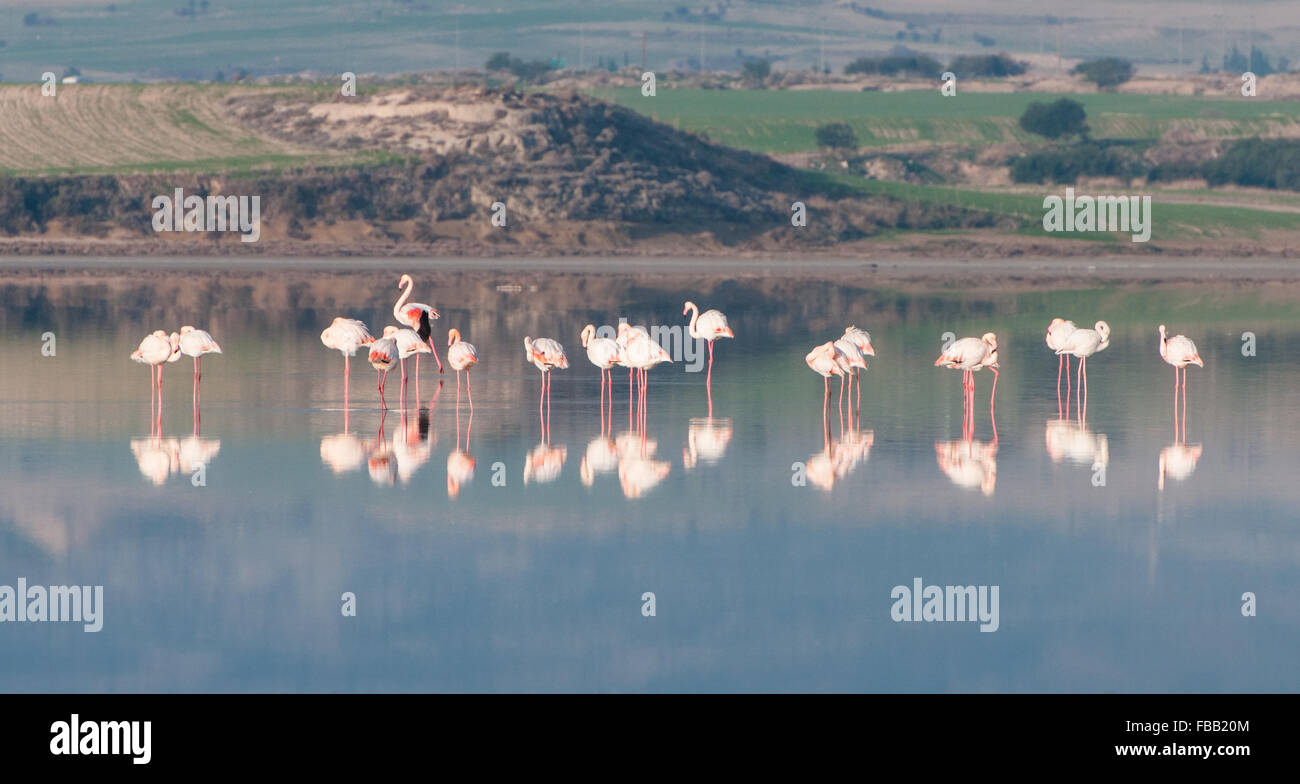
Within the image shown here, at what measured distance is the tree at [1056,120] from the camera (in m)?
114

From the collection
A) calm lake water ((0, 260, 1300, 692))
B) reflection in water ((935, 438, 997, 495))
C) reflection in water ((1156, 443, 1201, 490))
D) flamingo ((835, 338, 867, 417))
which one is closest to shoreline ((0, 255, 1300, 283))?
calm lake water ((0, 260, 1300, 692))

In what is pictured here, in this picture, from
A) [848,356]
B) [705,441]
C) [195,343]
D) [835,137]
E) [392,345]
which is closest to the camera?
[705,441]

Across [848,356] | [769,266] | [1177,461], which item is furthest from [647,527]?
[769,266]

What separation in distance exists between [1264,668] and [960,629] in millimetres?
1843

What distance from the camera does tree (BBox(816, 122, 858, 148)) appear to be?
103375mm

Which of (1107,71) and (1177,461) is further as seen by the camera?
(1107,71)

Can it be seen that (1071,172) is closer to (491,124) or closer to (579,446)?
(491,124)

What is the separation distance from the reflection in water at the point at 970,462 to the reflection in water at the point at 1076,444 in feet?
2.00

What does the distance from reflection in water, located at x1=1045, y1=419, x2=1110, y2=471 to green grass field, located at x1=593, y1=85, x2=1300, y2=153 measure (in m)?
79.3

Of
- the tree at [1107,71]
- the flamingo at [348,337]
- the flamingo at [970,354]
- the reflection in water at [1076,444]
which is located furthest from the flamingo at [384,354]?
the tree at [1107,71]

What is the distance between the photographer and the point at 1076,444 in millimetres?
18953

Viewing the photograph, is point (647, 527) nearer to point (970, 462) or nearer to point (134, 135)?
point (970, 462)

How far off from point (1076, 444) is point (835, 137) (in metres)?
86.0

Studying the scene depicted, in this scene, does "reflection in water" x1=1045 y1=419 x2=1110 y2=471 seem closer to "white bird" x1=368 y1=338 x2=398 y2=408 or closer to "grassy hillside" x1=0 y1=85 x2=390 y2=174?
"white bird" x1=368 y1=338 x2=398 y2=408
